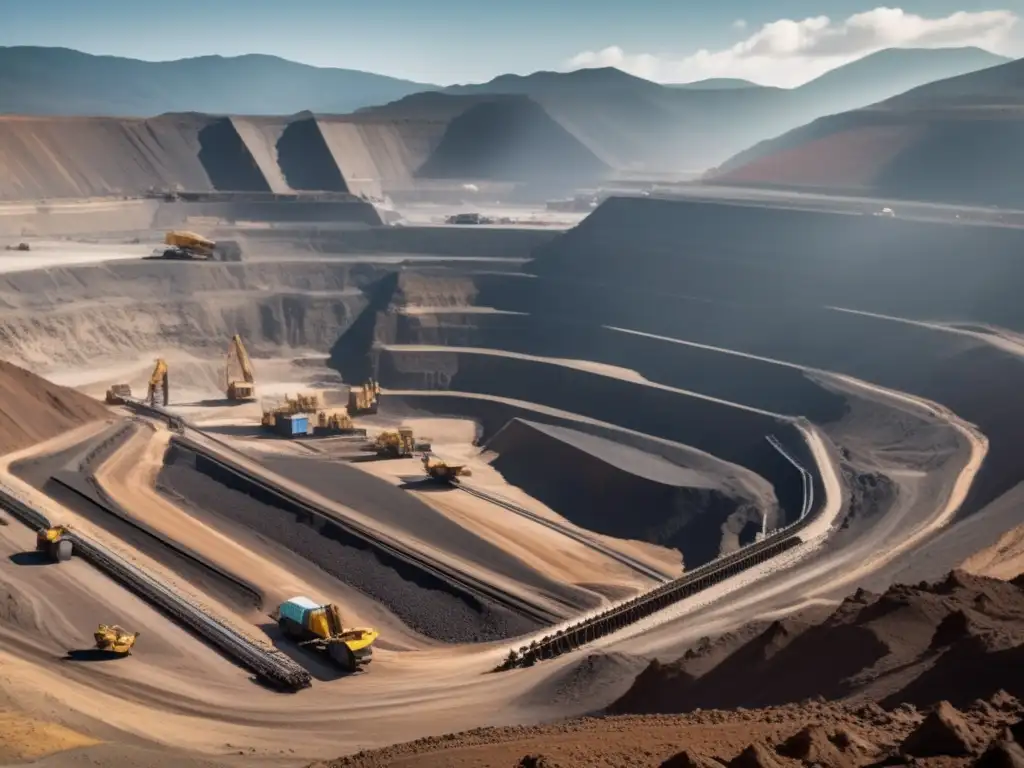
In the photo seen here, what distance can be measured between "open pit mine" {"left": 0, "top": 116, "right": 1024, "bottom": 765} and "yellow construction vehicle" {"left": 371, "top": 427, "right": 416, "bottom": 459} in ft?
0.88

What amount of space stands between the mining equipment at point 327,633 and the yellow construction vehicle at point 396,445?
23.0 meters

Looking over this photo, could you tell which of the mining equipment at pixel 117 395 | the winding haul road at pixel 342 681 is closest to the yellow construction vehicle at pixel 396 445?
the mining equipment at pixel 117 395

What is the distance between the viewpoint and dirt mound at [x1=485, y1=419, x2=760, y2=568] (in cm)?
4419

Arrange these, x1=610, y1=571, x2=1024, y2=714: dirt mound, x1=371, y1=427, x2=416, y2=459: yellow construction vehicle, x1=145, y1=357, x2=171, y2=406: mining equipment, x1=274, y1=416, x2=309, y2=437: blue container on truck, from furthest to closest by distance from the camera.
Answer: x1=145, y1=357, x2=171, y2=406: mining equipment < x1=274, y1=416, x2=309, y2=437: blue container on truck < x1=371, y1=427, x2=416, y2=459: yellow construction vehicle < x1=610, y1=571, x2=1024, y2=714: dirt mound

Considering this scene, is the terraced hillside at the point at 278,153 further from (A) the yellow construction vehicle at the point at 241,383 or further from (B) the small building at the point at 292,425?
(B) the small building at the point at 292,425

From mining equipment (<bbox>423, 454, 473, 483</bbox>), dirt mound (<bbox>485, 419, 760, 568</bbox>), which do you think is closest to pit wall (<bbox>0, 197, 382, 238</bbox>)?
dirt mound (<bbox>485, 419, 760, 568</bbox>)

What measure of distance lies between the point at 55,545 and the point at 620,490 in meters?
22.7

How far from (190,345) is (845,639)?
5830 cm

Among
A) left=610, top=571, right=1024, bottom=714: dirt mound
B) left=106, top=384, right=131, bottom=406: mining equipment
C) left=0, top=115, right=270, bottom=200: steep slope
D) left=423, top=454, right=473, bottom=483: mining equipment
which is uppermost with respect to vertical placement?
left=0, top=115, right=270, bottom=200: steep slope

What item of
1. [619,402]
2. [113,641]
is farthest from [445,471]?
[113,641]

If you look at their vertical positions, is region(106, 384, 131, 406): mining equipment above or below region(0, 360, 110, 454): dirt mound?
below

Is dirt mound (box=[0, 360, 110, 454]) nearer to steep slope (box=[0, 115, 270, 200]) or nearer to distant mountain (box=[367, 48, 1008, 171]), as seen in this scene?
Answer: steep slope (box=[0, 115, 270, 200])

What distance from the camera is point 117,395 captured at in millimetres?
56156

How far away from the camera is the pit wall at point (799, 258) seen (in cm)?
6075
